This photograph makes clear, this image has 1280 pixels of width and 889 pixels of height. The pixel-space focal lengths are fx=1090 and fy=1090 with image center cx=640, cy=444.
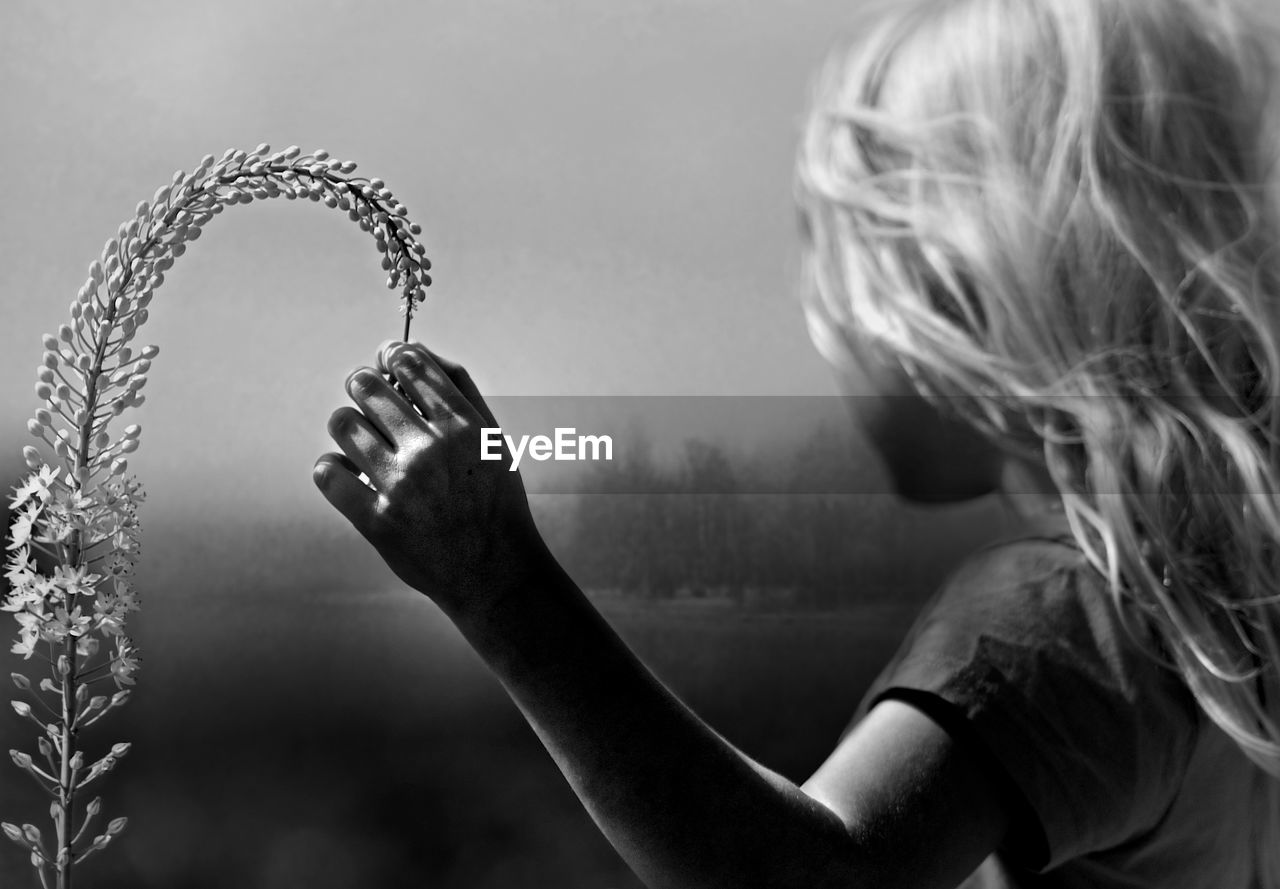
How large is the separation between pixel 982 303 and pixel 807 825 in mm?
236

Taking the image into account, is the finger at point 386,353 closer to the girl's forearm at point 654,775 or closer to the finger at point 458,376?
the finger at point 458,376

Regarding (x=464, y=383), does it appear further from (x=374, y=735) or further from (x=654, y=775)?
(x=374, y=735)

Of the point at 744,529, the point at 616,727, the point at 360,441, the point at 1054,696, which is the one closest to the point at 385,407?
the point at 360,441

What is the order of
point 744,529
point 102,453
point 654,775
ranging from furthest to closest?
point 744,529, point 102,453, point 654,775

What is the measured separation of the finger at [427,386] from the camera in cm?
37

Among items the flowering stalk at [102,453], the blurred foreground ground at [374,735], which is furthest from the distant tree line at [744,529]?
the flowering stalk at [102,453]

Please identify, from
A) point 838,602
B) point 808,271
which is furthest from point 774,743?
point 808,271

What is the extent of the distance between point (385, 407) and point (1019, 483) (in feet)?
0.99

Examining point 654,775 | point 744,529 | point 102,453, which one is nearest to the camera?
point 654,775

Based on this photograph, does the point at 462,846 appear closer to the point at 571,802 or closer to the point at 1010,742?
the point at 571,802

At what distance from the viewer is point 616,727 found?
327mm

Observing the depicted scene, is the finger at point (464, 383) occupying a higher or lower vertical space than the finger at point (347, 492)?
higher

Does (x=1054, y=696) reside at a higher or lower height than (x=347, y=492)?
lower

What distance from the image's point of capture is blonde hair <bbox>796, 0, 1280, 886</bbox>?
43 cm
